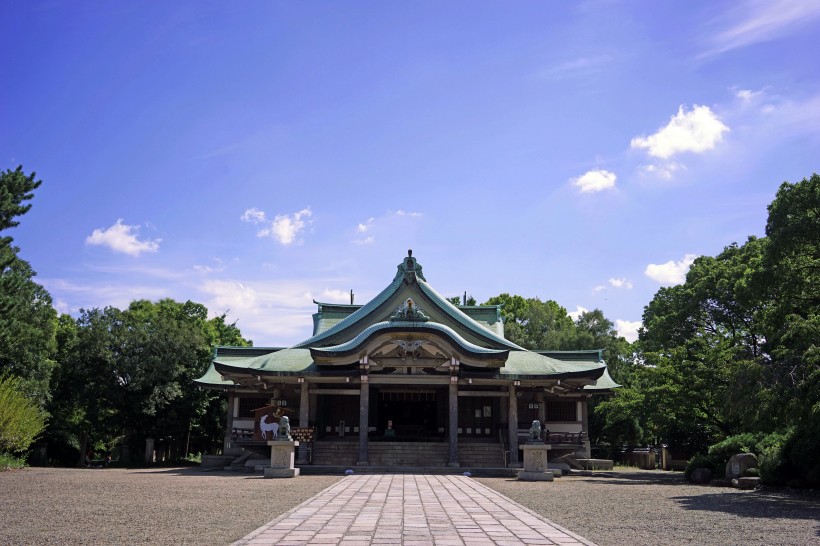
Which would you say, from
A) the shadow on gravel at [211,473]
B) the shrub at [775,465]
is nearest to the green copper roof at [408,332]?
the shadow on gravel at [211,473]

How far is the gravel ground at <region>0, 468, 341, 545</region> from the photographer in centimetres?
780

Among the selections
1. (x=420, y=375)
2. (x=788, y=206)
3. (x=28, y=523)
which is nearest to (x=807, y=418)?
(x=788, y=206)

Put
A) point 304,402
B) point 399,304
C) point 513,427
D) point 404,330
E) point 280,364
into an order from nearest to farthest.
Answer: point 404,330, point 513,427, point 304,402, point 280,364, point 399,304

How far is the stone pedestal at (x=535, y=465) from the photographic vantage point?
62.1 ft

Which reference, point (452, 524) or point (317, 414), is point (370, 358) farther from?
point (452, 524)

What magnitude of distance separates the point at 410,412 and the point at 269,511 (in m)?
18.5

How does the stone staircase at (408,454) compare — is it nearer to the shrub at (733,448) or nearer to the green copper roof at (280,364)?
the green copper roof at (280,364)

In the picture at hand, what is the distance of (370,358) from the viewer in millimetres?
23359

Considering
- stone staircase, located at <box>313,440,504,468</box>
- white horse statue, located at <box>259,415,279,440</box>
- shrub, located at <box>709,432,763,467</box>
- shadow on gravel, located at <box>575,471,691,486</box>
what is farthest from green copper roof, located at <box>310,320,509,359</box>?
shrub, located at <box>709,432,763,467</box>

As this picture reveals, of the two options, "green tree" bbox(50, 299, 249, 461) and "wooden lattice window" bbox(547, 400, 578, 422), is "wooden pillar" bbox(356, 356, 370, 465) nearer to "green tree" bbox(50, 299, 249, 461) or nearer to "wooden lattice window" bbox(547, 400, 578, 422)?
"wooden lattice window" bbox(547, 400, 578, 422)

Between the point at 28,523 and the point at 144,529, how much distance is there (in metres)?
1.85

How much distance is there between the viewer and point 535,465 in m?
19.2

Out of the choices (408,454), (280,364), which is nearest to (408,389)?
(408,454)

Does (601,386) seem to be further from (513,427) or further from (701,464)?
(701,464)
